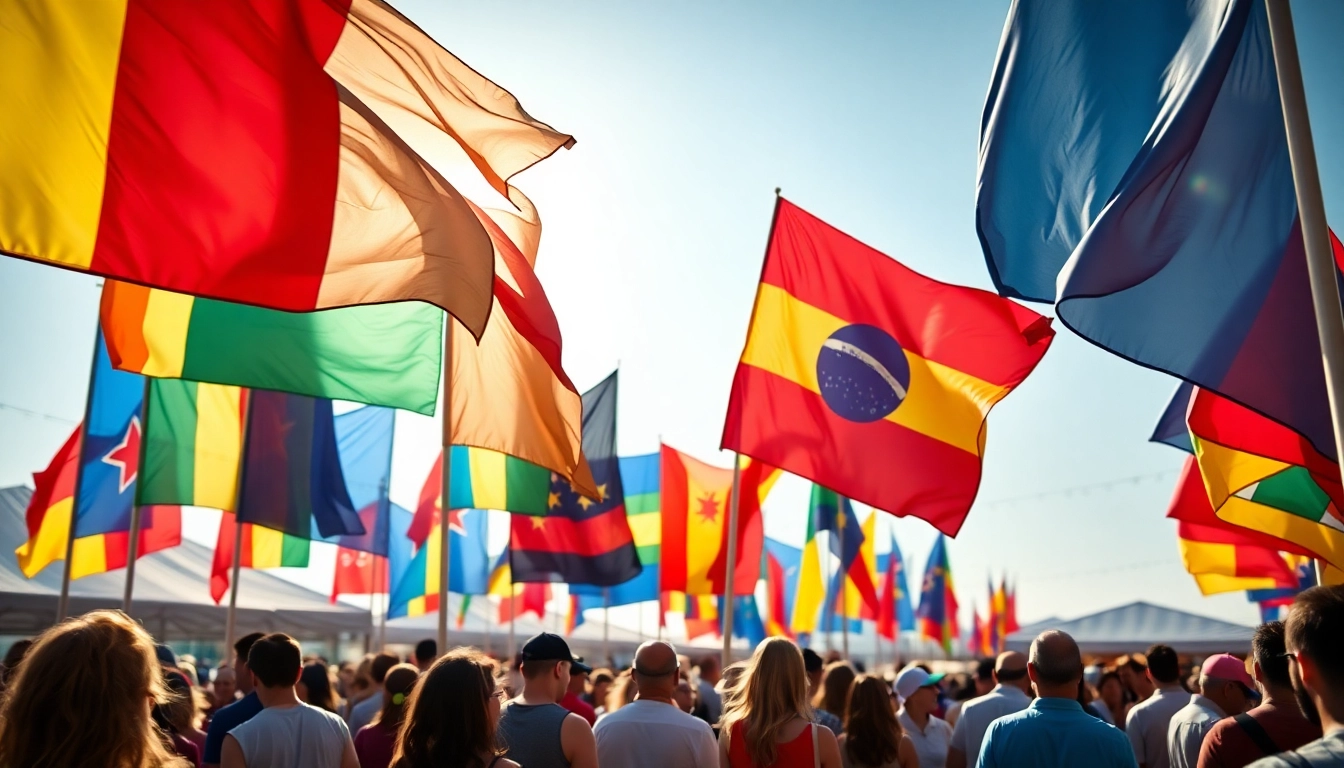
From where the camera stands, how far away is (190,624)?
64.9 ft

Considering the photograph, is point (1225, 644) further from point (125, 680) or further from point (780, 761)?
point (125, 680)

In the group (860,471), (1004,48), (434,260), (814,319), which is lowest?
Answer: (860,471)

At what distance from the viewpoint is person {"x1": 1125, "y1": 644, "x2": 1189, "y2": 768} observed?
24.5 ft

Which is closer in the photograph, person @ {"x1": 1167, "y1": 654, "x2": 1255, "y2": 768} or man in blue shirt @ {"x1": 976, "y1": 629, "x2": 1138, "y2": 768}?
man in blue shirt @ {"x1": 976, "y1": 629, "x2": 1138, "y2": 768}

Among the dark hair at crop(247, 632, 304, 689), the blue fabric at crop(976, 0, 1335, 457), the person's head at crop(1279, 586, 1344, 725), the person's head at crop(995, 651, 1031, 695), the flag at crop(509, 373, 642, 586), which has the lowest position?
the person's head at crop(995, 651, 1031, 695)

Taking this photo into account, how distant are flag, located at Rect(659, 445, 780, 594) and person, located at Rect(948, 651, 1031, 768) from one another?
9951mm

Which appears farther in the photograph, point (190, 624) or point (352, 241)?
point (190, 624)

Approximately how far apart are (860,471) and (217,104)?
232 inches

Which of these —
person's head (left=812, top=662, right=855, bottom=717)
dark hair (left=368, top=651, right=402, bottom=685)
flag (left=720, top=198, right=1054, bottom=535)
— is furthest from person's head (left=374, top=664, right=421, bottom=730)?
flag (left=720, top=198, right=1054, bottom=535)

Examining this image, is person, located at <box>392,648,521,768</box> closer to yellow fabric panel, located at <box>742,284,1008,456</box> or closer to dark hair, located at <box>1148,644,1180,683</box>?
dark hair, located at <box>1148,644,1180,683</box>

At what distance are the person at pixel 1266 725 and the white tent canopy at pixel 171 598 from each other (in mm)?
13125

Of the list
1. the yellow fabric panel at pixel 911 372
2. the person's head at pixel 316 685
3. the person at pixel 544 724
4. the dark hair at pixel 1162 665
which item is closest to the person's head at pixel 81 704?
the person at pixel 544 724

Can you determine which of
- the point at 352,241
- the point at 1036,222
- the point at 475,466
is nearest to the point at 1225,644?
the point at 475,466

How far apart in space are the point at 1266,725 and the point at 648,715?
2.87m
